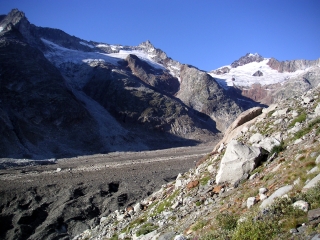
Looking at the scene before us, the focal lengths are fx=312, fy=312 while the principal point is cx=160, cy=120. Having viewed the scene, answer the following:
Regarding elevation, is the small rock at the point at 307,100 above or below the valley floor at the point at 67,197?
above

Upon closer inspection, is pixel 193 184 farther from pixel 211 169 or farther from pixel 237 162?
pixel 237 162

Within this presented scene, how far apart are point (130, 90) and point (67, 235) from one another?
88.5 metres

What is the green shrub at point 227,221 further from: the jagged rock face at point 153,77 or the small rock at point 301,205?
the jagged rock face at point 153,77

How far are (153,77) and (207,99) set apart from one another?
25143mm

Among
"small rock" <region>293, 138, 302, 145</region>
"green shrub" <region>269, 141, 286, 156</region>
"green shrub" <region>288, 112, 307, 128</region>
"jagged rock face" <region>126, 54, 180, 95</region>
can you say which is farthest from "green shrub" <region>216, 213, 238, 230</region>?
"jagged rock face" <region>126, 54, 180, 95</region>

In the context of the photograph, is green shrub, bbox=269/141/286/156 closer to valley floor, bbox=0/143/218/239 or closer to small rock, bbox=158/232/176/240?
small rock, bbox=158/232/176/240

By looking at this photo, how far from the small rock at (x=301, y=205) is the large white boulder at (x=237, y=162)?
14.0 ft

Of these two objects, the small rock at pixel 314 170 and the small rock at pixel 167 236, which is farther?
the small rock at pixel 167 236

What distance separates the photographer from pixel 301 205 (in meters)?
6.25

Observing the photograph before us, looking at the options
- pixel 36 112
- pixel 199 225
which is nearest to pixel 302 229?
pixel 199 225

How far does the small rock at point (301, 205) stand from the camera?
615cm

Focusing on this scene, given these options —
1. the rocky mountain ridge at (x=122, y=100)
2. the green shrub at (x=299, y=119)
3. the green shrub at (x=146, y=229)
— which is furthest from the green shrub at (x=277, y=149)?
the rocky mountain ridge at (x=122, y=100)

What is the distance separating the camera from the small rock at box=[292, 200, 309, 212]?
6146mm

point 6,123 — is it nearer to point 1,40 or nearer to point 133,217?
point 1,40
